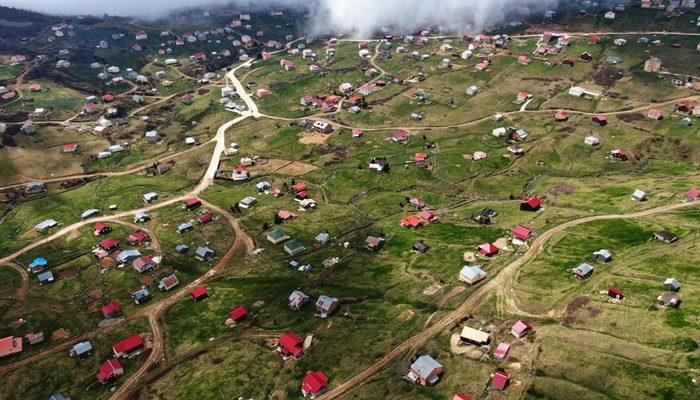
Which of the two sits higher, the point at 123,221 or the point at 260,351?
the point at 260,351

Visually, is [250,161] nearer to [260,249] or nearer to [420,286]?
[260,249]

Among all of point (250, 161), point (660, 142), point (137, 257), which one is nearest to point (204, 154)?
point (250, 161)

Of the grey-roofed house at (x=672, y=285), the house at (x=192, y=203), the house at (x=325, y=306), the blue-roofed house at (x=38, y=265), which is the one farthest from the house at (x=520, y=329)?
the blue-roofed house at (x=38, y=265)

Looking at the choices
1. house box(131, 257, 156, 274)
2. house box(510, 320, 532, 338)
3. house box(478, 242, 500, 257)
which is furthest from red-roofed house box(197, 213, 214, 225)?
house box(510, 320, 532, 338)

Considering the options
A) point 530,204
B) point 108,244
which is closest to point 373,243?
point 530,204

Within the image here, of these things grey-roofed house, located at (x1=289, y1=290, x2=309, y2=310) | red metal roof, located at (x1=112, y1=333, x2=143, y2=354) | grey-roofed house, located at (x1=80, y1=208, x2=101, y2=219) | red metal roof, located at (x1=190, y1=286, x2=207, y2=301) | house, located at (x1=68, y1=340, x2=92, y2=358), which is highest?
grey-roofed house, located at (x1=289, y1=290, x2=309, y2=310)

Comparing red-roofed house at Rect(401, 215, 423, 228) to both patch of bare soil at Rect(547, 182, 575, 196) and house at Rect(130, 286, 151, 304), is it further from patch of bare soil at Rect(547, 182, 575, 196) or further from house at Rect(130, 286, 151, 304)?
house at Rect(130, 286, 151, 304)
